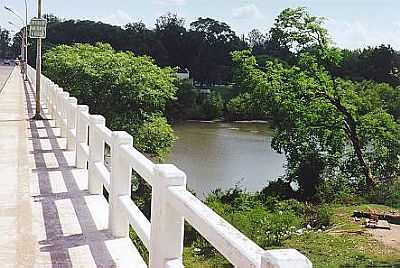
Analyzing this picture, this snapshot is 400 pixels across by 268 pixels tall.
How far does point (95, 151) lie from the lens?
6121 mm

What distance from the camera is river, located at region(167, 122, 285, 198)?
28000 millimetres

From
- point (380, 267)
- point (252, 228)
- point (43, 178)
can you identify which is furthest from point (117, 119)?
point (43, 178)

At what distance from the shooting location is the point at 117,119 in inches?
813

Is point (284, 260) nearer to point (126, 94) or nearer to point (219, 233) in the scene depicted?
point (219, 233)

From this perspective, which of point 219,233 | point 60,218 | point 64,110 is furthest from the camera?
point 64,110

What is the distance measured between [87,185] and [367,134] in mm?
20370

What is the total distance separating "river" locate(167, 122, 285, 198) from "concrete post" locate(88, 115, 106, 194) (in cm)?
1788

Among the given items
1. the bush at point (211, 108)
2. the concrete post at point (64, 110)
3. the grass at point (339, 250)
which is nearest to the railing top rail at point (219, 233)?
the concrete post at point (64, 110)

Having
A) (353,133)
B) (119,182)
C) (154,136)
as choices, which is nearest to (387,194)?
(353,133)

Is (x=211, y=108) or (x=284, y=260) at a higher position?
(x=284, y=260)

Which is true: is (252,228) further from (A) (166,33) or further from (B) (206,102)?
(A) (166,33)

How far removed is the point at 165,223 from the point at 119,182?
156cm

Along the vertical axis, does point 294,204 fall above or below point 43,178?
below

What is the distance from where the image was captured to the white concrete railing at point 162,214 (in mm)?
2271
